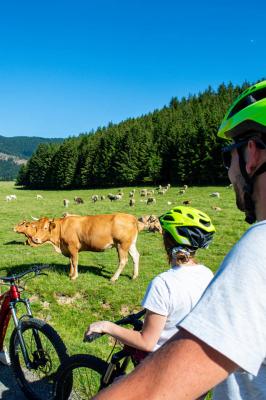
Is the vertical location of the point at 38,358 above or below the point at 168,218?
below

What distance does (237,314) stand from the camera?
1.08m

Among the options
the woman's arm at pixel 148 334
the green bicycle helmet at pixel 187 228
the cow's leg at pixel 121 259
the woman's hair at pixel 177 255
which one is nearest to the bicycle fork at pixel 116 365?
the woman's arm at pixel 148 334

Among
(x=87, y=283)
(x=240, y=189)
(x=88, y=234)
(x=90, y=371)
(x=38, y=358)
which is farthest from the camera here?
(x=88, y=234)

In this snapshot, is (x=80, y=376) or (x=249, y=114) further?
(x=80, y=376)

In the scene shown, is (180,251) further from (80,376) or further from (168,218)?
(80,376)

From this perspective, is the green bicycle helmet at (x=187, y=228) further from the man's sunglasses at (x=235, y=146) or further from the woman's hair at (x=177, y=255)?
the man's sunglasses at (x=235, y=146)

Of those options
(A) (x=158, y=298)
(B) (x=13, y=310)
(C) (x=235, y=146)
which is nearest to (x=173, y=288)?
(A) (x=158, y=298)

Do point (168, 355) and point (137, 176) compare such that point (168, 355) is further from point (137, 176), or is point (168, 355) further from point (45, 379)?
point (137, 176)

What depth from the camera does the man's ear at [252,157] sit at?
1.40m

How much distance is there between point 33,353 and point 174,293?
3055 millimetres

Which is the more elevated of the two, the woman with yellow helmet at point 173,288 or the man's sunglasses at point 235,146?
the man's sunglasses at point 235,146

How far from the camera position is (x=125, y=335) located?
3381mm

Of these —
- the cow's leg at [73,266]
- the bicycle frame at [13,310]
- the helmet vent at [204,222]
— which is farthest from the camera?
the cow's leg at [73,266]

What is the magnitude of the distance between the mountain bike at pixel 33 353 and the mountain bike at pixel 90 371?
61 cm
